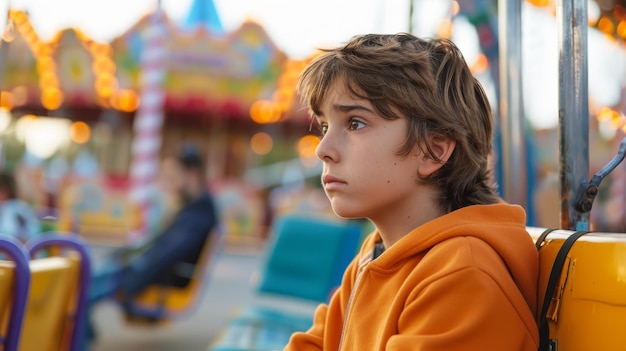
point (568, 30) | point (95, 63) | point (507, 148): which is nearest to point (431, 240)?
point (568, 30)

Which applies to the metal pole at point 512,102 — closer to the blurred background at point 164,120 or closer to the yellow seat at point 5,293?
the yellow seat at point 5,293

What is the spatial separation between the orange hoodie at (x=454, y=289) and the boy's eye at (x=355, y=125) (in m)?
0.21

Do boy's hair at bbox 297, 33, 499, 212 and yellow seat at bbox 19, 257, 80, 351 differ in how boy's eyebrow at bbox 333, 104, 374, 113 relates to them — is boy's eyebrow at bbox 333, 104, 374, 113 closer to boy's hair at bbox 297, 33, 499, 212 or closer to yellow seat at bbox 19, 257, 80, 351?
boy's hair at bbox 297, 33, 499, 212

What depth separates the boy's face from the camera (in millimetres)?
1251

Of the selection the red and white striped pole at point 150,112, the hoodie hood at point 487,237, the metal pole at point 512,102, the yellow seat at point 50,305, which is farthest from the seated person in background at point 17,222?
the hoodie hood at point 487,237

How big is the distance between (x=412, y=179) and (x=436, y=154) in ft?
0.21

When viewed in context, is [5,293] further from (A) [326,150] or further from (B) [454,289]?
(B) [454,289]

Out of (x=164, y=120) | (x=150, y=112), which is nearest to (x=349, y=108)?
(x=150, y=112)

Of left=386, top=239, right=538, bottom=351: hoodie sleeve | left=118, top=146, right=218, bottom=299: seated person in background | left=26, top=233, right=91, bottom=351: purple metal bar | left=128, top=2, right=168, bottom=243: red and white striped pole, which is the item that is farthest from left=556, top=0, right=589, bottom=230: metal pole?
left=128, top=2, right=168, bottom=243: red and white striped pole

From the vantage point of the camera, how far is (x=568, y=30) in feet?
4.66

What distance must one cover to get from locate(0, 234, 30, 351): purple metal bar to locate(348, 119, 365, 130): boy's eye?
0.84m

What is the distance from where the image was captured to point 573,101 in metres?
1.42

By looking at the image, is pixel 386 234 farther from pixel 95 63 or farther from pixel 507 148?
pixel 95 63

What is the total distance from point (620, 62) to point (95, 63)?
11791 mm
